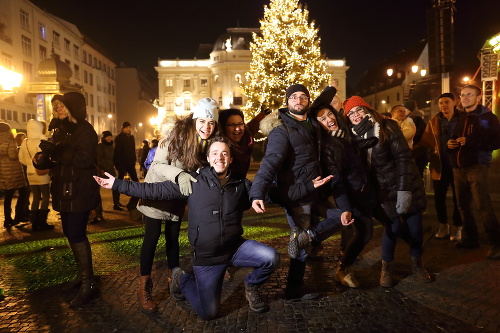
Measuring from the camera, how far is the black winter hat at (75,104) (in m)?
4.62

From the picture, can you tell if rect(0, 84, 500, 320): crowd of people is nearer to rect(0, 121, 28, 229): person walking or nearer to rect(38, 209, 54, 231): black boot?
rect(38, 209, 54, 231): black boot

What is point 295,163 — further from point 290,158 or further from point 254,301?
point 254,301

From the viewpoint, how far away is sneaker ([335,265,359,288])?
471 cm

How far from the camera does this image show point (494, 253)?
557cm

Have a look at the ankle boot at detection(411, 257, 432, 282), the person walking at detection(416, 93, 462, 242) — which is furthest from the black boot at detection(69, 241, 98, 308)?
the person walking at detection(416, 93, 462, 242)

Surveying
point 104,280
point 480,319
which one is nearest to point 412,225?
point 480,319

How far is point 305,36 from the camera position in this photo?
2848cm

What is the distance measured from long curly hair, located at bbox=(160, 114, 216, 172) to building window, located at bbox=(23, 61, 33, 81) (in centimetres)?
4406

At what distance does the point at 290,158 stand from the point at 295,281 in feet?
4.17

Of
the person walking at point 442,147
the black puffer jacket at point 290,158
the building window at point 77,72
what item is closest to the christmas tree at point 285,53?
the person walking at point 442,147

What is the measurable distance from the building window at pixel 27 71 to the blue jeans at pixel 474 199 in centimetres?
4464

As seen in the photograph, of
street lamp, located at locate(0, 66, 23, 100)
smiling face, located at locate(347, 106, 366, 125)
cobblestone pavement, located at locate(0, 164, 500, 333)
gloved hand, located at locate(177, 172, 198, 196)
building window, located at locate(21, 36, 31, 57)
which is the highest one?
building window, located at locate(21, 36, 31, 57)

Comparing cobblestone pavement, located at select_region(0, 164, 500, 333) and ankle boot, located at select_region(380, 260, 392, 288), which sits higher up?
ankle boot, located at select_region(380, 260, 392, 288)

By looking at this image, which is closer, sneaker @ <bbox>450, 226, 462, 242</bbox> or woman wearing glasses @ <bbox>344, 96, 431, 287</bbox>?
woman wearing glasses @ <bbox>344, 96, 431, 287</bbox>
